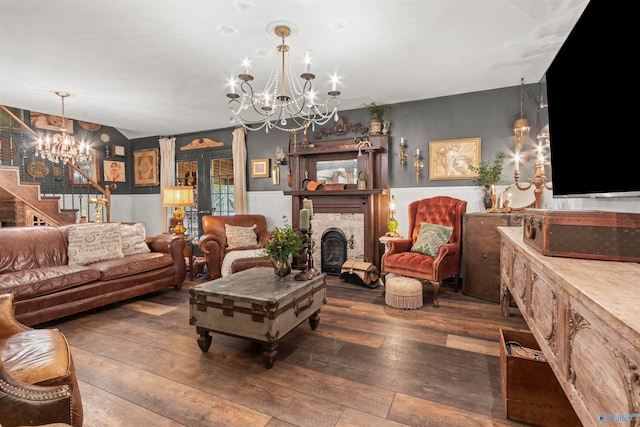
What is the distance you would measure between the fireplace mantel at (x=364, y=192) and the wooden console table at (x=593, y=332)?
297 centimetres

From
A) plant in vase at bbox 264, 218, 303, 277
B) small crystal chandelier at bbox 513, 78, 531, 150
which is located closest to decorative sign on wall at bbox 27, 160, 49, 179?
plant in vase at bbox 264, 218, 303, 277

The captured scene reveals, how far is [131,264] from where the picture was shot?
3436mm

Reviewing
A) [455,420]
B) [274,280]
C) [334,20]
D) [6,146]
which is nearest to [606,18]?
[334,20]

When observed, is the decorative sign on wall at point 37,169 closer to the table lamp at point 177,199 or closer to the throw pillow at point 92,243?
the table lamp at point 177,199

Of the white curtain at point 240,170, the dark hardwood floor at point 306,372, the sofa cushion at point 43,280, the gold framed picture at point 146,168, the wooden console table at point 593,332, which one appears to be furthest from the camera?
the gold framed picture at point 146,168

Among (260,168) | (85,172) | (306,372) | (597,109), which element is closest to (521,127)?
(597,109)

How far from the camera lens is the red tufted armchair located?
3333 mm

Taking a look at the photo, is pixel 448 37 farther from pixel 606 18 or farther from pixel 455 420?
pixel 455 420

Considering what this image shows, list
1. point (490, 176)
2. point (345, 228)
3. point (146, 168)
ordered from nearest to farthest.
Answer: point (490, 176) → point (345, 228) → point (146, 168)

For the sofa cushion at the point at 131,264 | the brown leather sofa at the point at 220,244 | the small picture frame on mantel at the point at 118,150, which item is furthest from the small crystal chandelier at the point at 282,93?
the small picture frame on mantel at the point at 118,150

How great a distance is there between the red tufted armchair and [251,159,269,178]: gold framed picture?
2741mm

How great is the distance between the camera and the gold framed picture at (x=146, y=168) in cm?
673

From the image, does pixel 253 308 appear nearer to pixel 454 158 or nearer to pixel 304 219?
pixel 304 219

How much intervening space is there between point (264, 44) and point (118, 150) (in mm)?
5530
